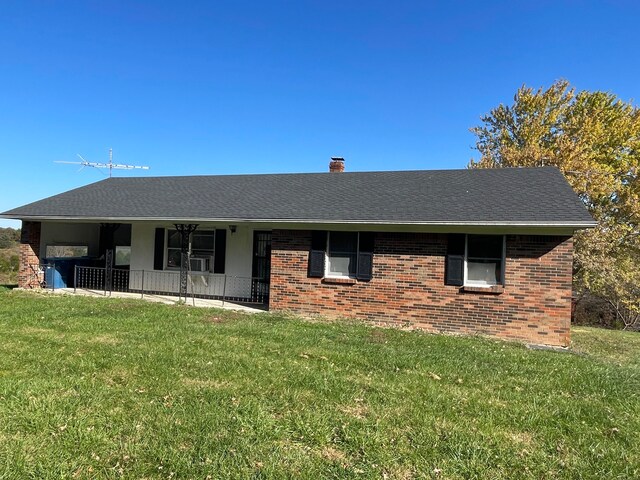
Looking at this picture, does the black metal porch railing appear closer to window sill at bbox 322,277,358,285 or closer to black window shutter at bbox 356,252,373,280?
window sill at bbox 322,277,358,285

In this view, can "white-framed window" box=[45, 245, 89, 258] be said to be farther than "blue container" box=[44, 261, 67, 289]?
Yes

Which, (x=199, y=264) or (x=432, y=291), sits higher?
(x=199, y=264)

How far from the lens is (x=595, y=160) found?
72.3ft

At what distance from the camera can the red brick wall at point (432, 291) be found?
29.8ft

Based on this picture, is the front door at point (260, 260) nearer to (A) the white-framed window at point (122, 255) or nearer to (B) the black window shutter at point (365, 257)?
(B) the black window shutter at point (365, 257)

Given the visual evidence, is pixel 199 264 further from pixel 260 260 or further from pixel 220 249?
pixel 260 260

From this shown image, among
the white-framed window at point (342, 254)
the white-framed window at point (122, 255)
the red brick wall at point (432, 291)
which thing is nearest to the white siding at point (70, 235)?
the white-framed window at point (122, 255)

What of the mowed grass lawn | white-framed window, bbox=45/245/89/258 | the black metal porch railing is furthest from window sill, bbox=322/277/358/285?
white-framed window, bbox=45/245/89/258

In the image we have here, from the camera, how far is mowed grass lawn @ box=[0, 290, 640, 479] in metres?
3.35

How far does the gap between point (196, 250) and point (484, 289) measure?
8.67 meters

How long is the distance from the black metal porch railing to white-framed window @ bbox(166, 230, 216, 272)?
10.3 inches

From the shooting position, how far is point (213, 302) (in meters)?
12.6

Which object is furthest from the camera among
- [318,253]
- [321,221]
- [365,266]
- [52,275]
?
[52,275]

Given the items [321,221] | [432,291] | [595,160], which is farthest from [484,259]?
[595,160]
